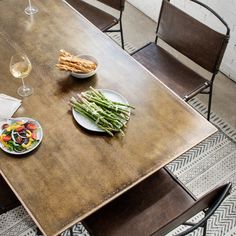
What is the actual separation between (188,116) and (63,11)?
3.25 feet

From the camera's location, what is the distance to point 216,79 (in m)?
3.02

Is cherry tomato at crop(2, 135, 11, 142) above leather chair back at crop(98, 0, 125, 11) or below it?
below

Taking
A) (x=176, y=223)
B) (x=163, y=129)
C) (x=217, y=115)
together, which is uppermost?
(x=163, y=129)

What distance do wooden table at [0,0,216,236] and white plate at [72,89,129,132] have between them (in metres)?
0.02

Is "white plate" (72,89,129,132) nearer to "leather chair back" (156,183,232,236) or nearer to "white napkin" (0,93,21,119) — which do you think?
"white napkin" (0,93,21,119)

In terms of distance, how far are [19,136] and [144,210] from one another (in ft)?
2.04

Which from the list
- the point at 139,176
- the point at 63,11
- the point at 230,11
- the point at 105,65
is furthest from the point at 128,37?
the point at 139,176

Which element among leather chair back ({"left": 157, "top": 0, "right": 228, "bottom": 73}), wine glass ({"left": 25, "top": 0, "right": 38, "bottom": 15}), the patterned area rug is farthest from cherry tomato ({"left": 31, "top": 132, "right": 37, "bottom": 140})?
leather chair back ({"left": 157, "top": 0, "right": 228, "bottom": 73})

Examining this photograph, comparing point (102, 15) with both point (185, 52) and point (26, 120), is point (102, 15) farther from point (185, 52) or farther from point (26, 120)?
point (26, 120)

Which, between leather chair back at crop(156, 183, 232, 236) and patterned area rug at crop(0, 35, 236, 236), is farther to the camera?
patterned area rug at crop(0, 35, 236, 236)

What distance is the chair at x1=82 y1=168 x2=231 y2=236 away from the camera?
1.72m

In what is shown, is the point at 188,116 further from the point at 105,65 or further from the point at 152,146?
the point at 105,65

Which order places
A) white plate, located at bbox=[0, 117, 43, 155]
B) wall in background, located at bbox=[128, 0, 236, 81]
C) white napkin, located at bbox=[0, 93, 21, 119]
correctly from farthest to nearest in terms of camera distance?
1. wall in background, located at bbox=[128, 0, 236, 81]
2. white napkin, located at bbox=[0, 93, 21, 119]
3. white plate, located at bbox=[0, 117, 43, 155]

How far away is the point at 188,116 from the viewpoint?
1782 mm
